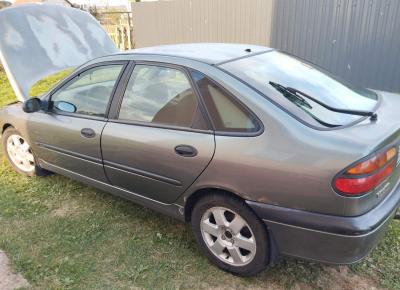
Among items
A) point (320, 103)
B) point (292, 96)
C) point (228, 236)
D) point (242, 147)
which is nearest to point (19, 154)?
point (228, 236)

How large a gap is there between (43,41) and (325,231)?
6485 millimetres

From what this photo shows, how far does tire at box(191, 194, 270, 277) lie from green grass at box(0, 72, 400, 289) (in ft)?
0.45

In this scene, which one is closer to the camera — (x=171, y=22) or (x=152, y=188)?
(x=152, y=188)

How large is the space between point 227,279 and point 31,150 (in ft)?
8.72

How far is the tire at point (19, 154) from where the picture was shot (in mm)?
4211

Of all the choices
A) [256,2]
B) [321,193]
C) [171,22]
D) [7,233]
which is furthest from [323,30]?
[7,233]

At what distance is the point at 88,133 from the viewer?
3.23 metres

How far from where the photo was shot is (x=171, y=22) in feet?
32.7

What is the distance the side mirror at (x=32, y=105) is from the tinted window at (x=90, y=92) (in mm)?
144

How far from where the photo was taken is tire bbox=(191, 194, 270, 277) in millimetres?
2422

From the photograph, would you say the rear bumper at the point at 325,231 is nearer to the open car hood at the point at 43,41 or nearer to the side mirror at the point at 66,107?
the side mirror at the point at 66,107

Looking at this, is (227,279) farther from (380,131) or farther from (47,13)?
(47,13)

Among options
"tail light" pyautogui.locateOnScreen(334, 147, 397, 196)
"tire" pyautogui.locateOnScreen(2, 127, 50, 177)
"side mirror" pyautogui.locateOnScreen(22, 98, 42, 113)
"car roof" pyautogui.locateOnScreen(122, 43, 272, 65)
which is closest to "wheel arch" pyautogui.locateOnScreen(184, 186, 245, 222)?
"tail light" pyautogui.locateOnScreen(334, 147, 397, 196)

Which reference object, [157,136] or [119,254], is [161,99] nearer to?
[157,136]
